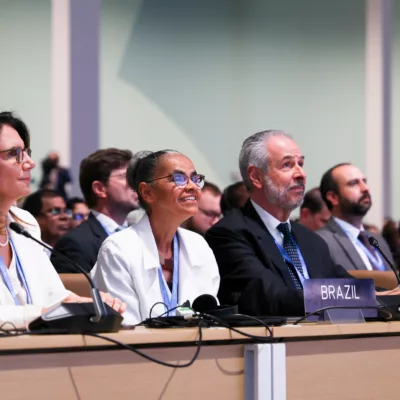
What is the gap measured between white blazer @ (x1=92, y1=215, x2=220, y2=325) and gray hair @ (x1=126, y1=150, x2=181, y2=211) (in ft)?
0.61

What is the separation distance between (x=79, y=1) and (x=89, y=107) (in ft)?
3.79

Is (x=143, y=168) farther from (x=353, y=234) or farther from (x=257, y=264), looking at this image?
(x=353, y=234)

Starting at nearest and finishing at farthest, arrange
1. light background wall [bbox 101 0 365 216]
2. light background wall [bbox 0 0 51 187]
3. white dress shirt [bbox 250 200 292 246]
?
1. white dress shirt [bbox 250 200 292 246]
2. light background wall [bbox 0 0 51 187]
3. light background wall [bbox 101 0 365 216]

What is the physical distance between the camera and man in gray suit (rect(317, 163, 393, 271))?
4.81m

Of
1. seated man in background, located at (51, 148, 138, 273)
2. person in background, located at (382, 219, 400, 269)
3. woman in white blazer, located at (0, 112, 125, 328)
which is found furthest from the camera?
person in background, located at (382, 219, 400, 269)

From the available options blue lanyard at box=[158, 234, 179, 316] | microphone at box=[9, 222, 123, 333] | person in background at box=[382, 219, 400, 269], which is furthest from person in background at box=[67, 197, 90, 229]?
Answer: microphone at box=[9, 222, 123, 333]

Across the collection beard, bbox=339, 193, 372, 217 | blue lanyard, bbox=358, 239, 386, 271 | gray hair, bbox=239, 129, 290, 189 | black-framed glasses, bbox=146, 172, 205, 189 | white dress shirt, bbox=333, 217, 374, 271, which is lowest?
blue lanyard, bbox=358, 239, 386, 271

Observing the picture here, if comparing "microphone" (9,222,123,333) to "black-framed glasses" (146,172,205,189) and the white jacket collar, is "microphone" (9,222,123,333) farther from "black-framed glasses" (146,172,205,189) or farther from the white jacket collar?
"black-framed glasses" (146,172,205,189)

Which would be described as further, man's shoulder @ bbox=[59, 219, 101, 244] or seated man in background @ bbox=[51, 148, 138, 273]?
seated man in background @ bbox=[51, 148, 138, 273]

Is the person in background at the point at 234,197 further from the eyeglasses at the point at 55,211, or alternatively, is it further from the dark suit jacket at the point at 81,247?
the dark suit jacket at the point at 81,247

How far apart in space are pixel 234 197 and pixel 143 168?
7.27 feet

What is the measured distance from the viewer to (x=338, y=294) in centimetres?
253

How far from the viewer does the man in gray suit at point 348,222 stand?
481cm

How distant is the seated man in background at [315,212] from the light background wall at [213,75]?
380 cm
